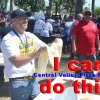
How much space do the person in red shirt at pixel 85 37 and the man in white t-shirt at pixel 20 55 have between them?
12.2 feet

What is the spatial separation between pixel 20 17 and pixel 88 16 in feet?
12.7

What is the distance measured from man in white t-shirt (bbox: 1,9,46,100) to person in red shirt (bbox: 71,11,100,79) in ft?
12.2

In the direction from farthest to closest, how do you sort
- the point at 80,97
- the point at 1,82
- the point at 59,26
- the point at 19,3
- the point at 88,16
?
the point at 19,3 < the point at 59,26 < the point at 1,82 < the point at 88,16 < the point at 80,97

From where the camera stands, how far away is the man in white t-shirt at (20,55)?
12.6 ft

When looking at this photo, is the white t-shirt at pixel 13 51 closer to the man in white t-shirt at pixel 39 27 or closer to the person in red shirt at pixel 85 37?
the person in red shirt at pixel 85 37

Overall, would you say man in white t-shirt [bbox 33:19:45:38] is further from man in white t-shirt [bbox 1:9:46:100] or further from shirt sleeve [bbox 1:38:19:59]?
shirt sleeve [bbox 1:38:19:59]

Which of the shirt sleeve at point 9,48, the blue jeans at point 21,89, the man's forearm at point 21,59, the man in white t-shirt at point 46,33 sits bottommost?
the man in white t-shirt at point 46,33

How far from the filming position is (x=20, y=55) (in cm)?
389

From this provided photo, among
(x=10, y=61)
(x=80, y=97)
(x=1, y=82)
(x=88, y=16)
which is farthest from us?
(x=1, y=82)

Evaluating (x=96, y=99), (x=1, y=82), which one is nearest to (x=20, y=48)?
(x=96, y=99)

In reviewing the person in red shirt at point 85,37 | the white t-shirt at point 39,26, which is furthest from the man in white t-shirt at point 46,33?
the person in red shirt at point 85,37

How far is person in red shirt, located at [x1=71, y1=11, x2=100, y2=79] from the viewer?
7789 mm

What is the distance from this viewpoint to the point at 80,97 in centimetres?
411

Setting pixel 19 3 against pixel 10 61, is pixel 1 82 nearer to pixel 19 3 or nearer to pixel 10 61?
pixel 10 61
